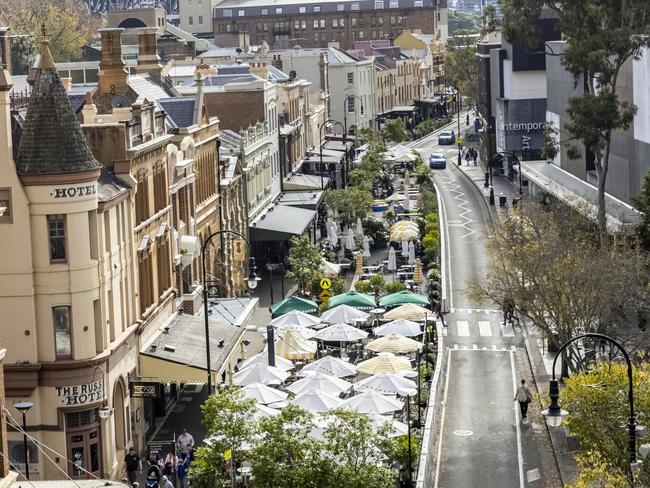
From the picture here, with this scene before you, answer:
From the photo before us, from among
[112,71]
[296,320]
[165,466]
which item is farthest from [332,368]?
[112,71]

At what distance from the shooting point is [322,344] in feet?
217

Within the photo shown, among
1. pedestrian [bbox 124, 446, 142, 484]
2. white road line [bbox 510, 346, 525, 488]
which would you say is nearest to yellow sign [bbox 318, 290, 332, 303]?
white road line [bbox 510, 346, 525, 488]

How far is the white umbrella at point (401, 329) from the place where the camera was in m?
64.0

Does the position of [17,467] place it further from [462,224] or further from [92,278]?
[462,224]

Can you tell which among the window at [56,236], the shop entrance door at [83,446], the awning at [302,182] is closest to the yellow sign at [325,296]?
the shop entrance door at [83,446]

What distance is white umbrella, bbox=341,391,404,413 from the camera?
49625 mm

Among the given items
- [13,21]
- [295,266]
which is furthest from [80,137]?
[13,21]

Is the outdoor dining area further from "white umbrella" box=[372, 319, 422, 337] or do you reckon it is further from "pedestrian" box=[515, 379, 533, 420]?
"pedestrian" box=[515, 379, 533, 420]

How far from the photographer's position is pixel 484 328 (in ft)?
223

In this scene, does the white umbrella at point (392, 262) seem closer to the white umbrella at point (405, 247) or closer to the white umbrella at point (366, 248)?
the white umbrella at point (405, 247)

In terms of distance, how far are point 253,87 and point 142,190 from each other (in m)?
41.7

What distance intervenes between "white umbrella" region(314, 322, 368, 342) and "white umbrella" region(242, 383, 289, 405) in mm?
11674

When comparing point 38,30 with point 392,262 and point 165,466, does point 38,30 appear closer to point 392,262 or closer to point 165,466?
point 392,262

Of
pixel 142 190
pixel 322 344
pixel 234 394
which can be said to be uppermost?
pixel 142 190
